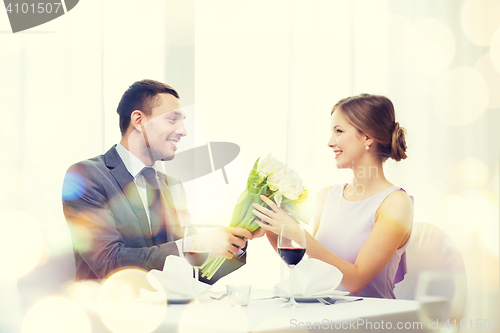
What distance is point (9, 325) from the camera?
2033 mm

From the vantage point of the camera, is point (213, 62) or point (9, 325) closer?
point (9, 325)

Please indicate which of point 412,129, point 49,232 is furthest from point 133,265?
point 412,129

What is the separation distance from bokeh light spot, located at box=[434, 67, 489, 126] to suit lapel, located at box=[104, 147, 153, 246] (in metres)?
1.88

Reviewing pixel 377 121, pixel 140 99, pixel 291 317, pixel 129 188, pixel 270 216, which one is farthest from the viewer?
pixel 140 99

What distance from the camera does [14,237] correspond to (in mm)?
2102

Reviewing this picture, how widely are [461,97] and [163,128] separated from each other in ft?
5.96

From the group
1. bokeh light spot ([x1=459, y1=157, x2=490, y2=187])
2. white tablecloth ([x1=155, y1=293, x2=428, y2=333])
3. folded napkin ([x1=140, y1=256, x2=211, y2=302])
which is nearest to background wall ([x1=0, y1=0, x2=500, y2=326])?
bokeh light spot ([x1=459, y1=157, x2=490, y2=187])

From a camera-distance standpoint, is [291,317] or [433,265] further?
[433,265]

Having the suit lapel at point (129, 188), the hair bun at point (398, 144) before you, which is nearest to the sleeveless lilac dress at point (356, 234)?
the hair bun at point (398, 144)

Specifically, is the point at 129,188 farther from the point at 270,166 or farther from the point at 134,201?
the point at 270,166

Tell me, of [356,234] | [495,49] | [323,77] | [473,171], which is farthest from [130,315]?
[495,49]

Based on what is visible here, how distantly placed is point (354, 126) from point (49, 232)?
134 cm

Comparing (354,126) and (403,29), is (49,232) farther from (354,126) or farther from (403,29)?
Answer: (403,29)

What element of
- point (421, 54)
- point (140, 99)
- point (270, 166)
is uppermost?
point (421, 54)
